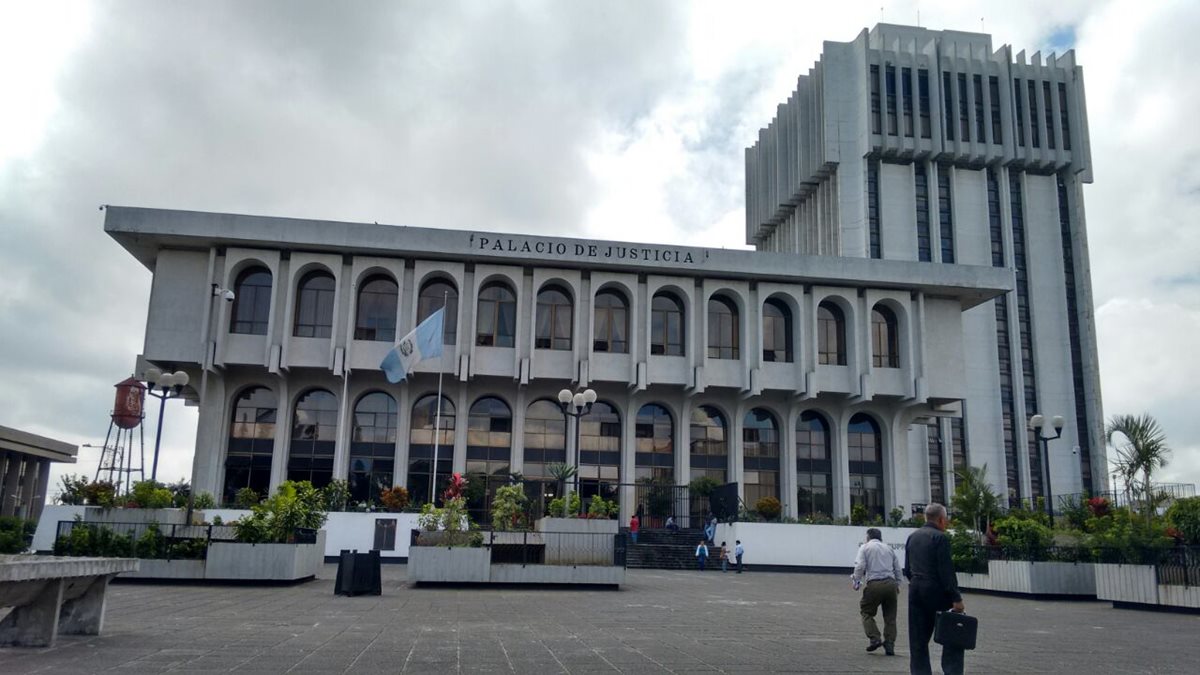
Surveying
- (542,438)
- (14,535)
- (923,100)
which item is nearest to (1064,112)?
(923,100)

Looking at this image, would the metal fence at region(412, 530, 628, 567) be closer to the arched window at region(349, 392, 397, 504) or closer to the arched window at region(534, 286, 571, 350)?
the arched window at region(349, 392, 397, 504)

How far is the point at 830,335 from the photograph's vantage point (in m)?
44.0

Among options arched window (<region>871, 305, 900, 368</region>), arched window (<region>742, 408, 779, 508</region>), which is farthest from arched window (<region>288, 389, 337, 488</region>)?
arched window (<region>871, 305, 900, 368</region>)

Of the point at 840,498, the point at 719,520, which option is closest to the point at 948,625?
the point at 719,520

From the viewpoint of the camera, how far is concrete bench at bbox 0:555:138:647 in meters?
8.71

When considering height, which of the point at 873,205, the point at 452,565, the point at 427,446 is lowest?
the point at 452,565

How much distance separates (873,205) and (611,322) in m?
33.0

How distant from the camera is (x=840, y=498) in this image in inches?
1683

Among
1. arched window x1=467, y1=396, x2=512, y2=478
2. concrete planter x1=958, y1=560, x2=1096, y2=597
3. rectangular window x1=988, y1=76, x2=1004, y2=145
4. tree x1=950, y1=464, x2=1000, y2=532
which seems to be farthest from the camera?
rectangular window x1=988, y1=76, x2=1004, y2=145

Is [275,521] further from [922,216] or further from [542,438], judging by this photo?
[922,216]

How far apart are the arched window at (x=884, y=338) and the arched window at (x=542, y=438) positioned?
1517 cm

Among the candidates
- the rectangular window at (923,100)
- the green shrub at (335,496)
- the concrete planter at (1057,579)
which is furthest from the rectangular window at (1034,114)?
the green shrub at (335,496)

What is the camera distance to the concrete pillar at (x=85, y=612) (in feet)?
34.8

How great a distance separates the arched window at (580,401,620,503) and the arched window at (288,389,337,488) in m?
11.1
